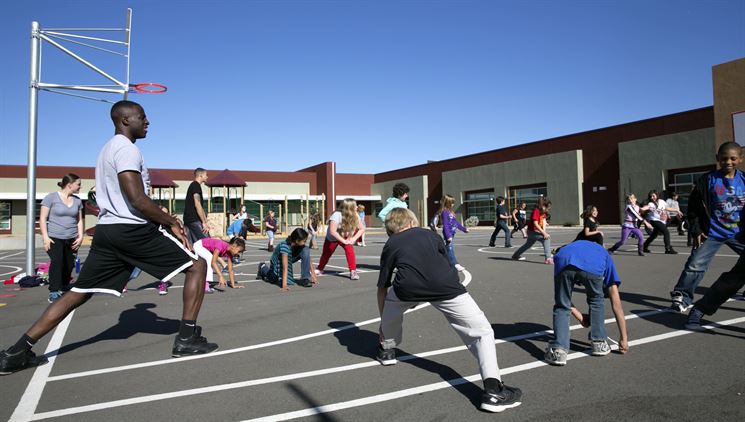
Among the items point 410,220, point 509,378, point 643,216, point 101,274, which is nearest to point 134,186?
point 101,274

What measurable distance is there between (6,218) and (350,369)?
44971mm

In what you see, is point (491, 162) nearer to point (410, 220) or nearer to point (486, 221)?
point (486, 221)

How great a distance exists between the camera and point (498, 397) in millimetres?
2951

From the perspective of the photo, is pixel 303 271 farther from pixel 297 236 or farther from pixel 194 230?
Result: pixel 194 230

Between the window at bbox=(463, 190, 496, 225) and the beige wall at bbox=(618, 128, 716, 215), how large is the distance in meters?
11.4

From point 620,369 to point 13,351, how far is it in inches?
186

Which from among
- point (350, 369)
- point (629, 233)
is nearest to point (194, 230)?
point (350, 369)

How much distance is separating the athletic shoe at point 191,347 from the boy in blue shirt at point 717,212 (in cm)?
511

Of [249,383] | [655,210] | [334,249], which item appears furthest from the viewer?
[655,210]

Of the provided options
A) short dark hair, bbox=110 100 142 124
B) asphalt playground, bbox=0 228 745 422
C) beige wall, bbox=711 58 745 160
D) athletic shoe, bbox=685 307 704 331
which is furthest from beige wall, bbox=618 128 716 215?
short dark hair, bbox=110 100 142 124

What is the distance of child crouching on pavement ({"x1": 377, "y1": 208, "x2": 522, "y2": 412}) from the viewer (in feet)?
10.0

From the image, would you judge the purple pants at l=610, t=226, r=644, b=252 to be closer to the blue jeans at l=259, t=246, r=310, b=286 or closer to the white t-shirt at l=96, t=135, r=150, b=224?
the blue jeans at l=259, t=246, r=310, b=286

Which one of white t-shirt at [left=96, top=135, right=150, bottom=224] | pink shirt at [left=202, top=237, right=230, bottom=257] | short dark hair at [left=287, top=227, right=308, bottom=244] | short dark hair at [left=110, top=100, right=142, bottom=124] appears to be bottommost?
pink shirt at [left=202, top=237, right=230, bottom=257]

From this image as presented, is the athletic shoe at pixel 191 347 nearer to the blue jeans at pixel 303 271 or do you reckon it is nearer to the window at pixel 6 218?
the blue jeans at pixel 303 271
